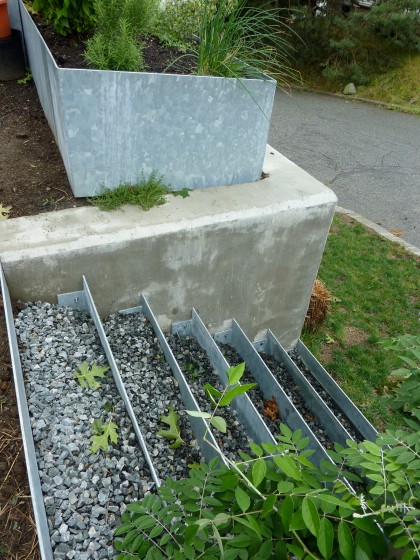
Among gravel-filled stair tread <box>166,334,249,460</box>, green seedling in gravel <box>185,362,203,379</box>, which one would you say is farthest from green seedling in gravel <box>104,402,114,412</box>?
green seedling in gravel <box>185,362,203,379</box>

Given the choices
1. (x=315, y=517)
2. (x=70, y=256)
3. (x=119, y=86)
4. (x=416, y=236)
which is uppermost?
(x=119, y=86)

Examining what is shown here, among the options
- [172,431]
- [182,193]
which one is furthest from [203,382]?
[182,193]

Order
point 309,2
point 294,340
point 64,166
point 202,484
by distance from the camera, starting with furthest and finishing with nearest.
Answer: point 309,2 < point 294,340 < point 64,166 < point 202,484

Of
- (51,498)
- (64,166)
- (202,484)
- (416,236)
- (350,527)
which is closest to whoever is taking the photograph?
(350,527)

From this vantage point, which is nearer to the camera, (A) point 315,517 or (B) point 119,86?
(A) point 315,517

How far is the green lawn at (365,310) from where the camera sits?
171 inches

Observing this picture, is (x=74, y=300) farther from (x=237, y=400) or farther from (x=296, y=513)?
(x=296, y=513)

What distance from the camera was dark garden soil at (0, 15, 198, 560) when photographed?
1786mm

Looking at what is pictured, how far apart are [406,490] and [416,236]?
5.86 m

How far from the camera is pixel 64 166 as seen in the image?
3367 mm

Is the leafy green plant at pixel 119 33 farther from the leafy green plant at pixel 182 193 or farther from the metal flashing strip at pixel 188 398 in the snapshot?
the metal flashing strip at pixel 188 398

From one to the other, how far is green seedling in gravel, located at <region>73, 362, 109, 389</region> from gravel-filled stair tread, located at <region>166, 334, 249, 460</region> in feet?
2.32

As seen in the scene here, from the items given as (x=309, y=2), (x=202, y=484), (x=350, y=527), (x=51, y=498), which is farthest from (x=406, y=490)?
(x=309, y=2)

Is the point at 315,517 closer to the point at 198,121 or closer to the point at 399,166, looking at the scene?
the point at 198,121
